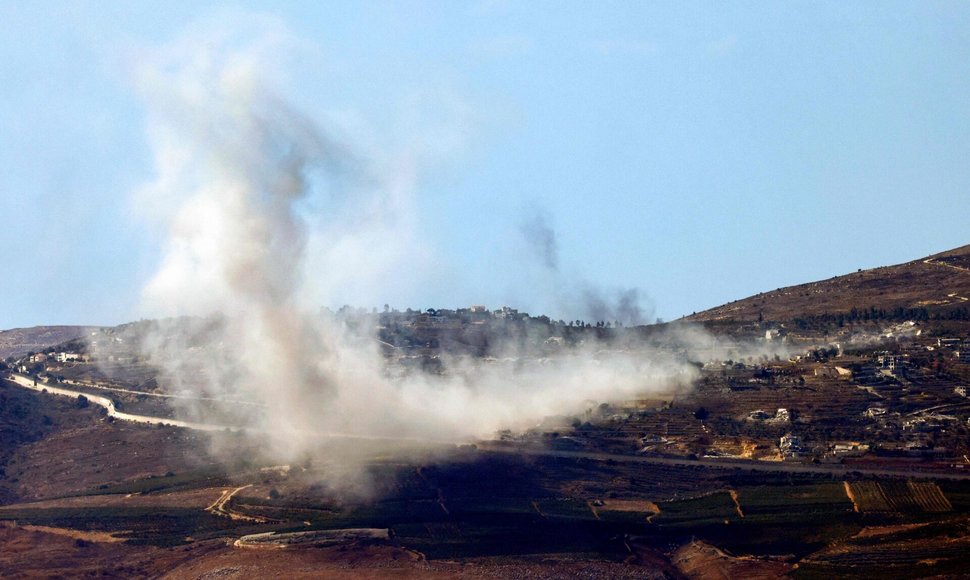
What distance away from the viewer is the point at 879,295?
142250 mm

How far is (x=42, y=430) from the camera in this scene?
112688mm

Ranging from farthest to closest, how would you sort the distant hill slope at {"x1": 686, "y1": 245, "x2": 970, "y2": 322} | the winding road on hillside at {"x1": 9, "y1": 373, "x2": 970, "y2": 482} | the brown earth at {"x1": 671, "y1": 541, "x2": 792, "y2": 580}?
1. the distant hill slope at {"x1": 686, "y1": 245, "x2": 970, "y2": 322}
2. the winding road on hillside at {"x1": 9, "y1": 373, "x2": 970, "y2": 482}
3. the brown earth at {"x1": 671, "y1": 541, "x2": 792, "y2": 580}

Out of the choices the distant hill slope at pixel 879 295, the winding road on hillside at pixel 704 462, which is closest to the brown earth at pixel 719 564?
the winding road on hillside at pixel 704 462

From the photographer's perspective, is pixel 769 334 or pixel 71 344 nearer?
pixel 769 334

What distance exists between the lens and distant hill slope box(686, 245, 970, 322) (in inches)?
5221

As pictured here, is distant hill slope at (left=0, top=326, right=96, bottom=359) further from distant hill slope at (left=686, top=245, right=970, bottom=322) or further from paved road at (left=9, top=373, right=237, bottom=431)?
distant hill slope at (left=686, top=245, right=970, bottom=322)

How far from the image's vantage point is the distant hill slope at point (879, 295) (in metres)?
133

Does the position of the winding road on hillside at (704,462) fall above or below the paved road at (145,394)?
below

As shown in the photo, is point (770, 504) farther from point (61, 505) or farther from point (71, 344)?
point (71, 344)

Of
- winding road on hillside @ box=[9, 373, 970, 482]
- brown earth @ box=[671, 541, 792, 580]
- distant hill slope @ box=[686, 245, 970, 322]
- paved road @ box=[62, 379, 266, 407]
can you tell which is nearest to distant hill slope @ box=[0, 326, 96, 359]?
paved road @ box=[62, 379, 266, 407]

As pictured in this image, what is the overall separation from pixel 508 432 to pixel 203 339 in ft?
187

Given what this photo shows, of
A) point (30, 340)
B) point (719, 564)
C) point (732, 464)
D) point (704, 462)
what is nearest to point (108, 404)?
point (704, 462)

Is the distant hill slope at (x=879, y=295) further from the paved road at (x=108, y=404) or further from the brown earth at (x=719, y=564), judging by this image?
the paved road at (x=108, y=404)

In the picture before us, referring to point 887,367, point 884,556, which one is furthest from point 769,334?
point 884,556
